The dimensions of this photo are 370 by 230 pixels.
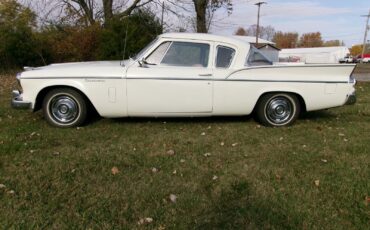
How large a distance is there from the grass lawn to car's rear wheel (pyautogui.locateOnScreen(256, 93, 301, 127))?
22 cm

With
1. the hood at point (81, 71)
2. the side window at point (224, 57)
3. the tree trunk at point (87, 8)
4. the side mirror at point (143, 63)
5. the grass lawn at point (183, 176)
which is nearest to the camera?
the grass lawn at point (183, 176)

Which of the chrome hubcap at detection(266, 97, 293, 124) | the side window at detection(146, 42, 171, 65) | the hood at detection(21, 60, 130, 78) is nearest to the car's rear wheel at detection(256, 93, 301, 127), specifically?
the chrome hubcap at detection(266, 97, 293, 124)

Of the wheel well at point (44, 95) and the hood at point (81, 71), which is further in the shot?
the wheel well at point (44, 95)

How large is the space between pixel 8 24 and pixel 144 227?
20.6 m

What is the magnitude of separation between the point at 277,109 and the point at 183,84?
177 centimetres

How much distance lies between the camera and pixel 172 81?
5.80 meters

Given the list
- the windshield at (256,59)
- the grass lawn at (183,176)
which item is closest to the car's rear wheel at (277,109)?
the grass lawn at (183,176)

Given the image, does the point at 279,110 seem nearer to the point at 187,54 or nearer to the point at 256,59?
the point at 256,59

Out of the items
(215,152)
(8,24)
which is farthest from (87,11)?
(215,152)

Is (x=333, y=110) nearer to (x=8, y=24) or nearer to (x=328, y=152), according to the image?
(x=328, y=152)

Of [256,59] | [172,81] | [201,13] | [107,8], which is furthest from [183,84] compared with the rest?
[107,8]

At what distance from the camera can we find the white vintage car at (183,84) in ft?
19.0

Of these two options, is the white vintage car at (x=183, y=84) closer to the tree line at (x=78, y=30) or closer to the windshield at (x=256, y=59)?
the windshield at (x=256, y=59)

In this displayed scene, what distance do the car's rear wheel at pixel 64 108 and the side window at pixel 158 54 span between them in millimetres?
1302
